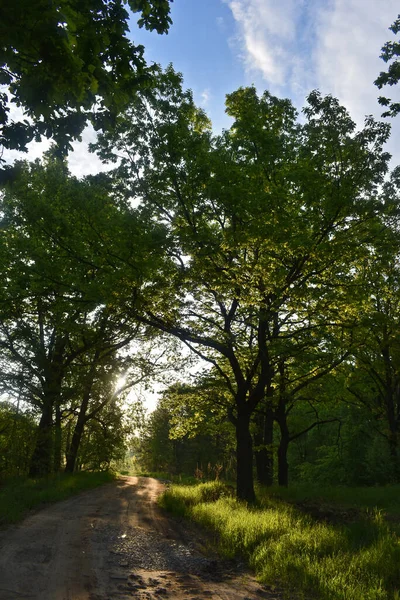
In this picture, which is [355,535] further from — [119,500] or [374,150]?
[374,150]

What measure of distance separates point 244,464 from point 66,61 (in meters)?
12.9

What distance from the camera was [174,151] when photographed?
12.1m

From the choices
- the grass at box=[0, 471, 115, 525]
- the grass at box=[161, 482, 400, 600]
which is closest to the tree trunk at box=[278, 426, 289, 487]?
the grass at box=[0, 471, 115, 525]

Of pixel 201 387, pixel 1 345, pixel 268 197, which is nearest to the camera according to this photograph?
pixel 268 197

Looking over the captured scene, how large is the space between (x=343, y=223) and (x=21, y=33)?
10.7 meters

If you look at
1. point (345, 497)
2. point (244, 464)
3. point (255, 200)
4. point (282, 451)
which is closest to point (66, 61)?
point (255, 200)

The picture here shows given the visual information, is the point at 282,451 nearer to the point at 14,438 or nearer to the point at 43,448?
the point at 43,448

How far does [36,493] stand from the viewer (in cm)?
1344

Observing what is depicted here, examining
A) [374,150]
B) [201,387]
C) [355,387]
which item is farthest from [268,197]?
[355,387]

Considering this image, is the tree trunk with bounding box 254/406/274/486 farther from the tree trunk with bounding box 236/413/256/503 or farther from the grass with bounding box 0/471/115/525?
the grass with bounding box 0/471/115/525

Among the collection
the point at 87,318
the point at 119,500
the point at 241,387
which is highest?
the point at 87,318

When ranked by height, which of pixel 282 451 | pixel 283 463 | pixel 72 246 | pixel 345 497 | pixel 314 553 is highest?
pixel 72 246

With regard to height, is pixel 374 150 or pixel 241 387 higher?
pixel 374 150

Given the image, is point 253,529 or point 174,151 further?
point 174,151
